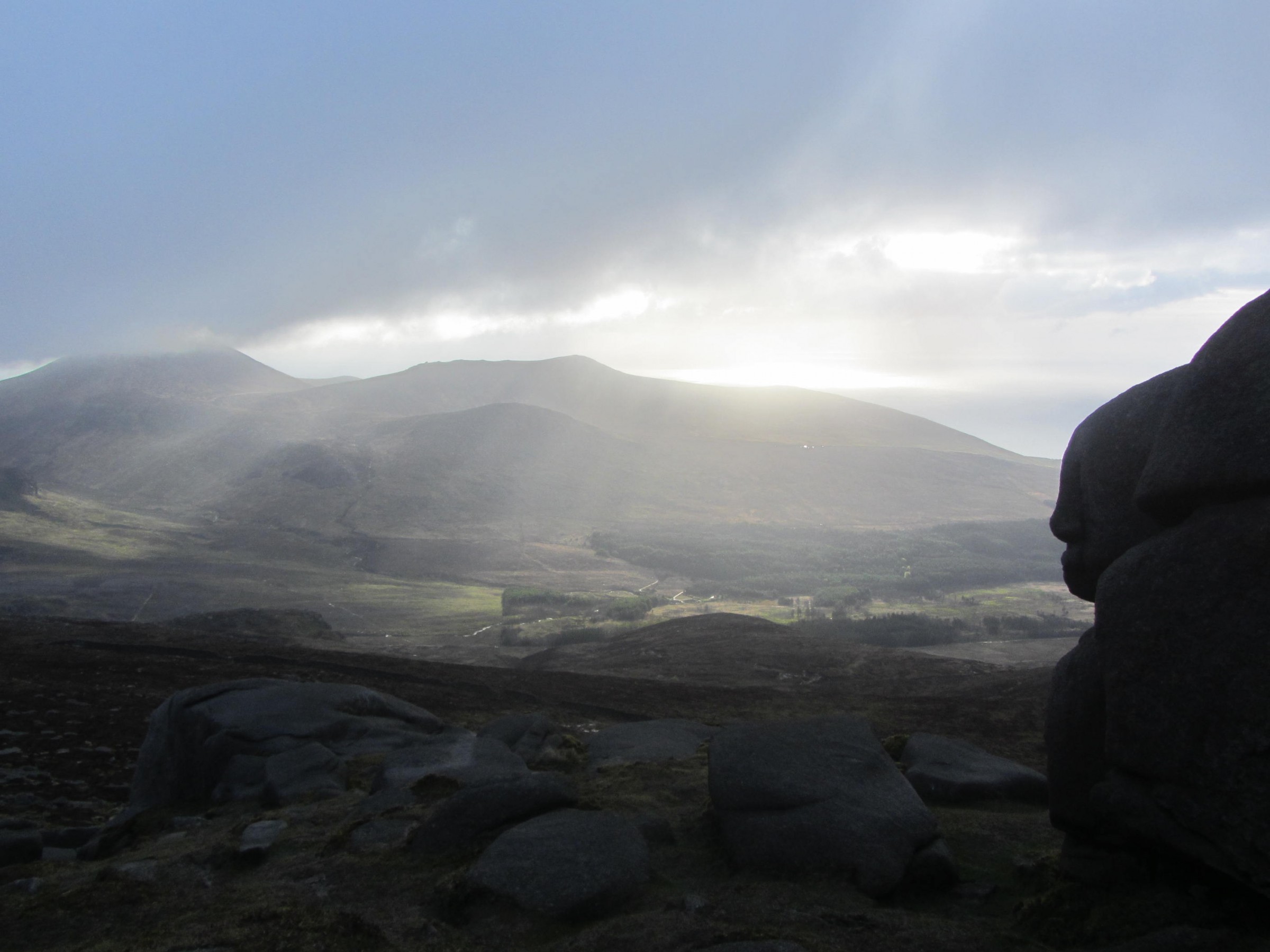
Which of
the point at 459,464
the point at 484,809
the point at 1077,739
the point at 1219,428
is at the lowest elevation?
the point at 484,809

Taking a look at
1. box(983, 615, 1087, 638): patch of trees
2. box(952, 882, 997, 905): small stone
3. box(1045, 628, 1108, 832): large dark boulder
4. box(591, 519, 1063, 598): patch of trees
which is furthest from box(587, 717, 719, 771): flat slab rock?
box(591, 519, 1063, 598): patch of trees

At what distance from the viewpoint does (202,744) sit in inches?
513

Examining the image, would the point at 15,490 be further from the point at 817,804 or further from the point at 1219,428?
the point at 1219,428

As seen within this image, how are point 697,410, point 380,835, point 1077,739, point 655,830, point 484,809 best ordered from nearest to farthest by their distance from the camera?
point 1077,739 → point 655,830 → point 484,809 → point 380,835 → point 697,410

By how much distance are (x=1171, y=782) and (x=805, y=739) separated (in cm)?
348

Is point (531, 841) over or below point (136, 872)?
over

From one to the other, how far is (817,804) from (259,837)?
6007 millimetres

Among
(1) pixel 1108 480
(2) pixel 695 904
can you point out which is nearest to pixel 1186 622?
(1) pixel 1108 480

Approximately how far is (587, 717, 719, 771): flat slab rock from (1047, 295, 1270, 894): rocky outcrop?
6443 millimetres

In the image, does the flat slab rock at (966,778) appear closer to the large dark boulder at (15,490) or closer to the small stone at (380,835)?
the small stone at (380,835)

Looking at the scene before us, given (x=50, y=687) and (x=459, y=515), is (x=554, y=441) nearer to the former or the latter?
(x=459, y=515)

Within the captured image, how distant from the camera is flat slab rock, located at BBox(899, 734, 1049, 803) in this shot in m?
9.95

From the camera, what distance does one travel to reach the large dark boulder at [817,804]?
23.7 ft

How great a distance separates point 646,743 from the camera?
1335 centimetres
